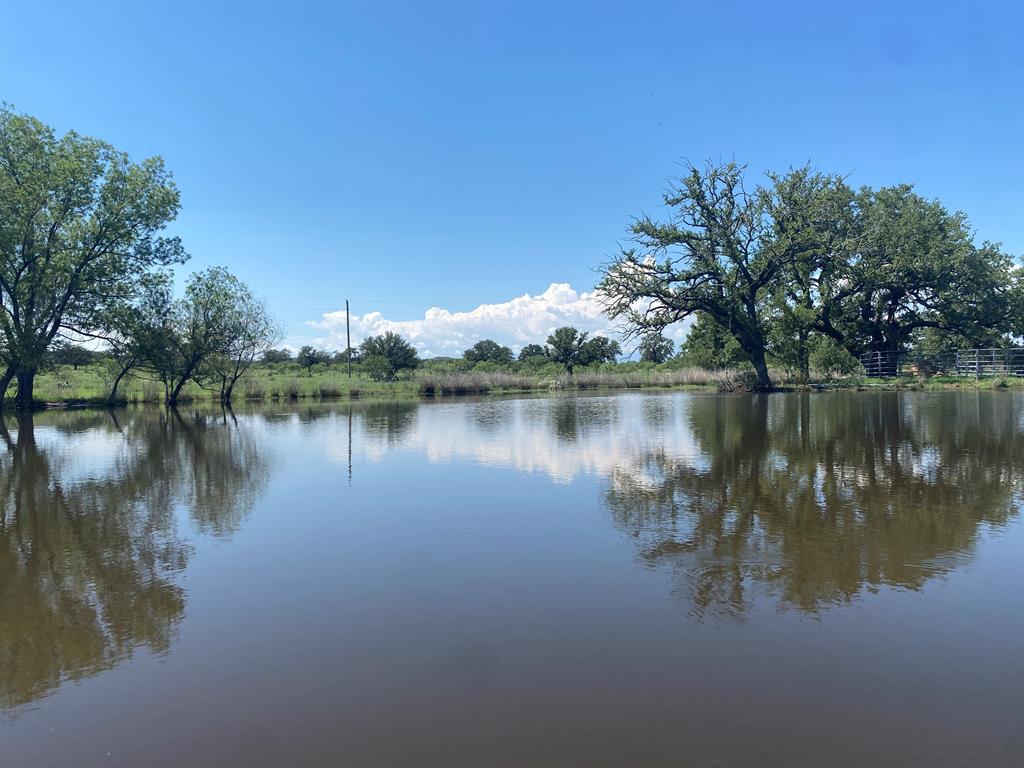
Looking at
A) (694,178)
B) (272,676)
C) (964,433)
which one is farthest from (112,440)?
(694,178)

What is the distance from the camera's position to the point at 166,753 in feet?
8.98

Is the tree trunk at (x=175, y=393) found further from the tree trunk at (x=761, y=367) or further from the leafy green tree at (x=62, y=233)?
the tree trunk at (x=761, y=367)

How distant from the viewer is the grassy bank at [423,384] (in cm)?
3553

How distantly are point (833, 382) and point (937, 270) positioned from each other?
8998 millimetres

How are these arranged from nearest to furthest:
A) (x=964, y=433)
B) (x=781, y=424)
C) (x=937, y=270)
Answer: (x=964, y=433), (x=781, y=424), (x=937, y=270)

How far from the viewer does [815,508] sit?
668 centimetres

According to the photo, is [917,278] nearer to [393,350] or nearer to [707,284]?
[707,284]

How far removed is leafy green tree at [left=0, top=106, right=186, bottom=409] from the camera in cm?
2808

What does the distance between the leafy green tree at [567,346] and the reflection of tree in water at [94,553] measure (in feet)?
197

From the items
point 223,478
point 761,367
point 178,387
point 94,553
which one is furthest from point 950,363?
point 178,387

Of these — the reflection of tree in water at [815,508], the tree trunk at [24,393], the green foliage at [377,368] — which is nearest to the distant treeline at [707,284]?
the tree trunk at [24,393]

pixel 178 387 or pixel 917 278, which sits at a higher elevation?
pixel 917 278

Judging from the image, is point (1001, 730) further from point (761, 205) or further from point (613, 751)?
point (761, 205)

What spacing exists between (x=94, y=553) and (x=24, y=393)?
112 feet
